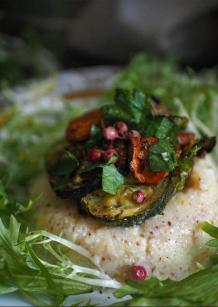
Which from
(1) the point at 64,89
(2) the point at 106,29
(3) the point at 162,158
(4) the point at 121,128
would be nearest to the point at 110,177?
(3) the point at 162,158

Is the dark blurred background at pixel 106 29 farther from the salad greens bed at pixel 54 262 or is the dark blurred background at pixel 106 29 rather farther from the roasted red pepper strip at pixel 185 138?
the roasted red pepper strip at pixel 185 138

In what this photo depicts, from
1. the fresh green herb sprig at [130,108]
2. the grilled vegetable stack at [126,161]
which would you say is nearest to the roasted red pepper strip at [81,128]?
the grilled vegetable stack at [126,161]

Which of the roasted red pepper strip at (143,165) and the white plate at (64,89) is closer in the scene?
the roasted red pepper strip at (143,165)

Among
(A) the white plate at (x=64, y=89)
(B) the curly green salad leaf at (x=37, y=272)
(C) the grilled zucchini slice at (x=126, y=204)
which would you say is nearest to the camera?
(B) the curly green salad leaf at (x=37, y=272)

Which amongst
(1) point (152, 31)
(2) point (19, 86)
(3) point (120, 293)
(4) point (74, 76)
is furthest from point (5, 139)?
(1) point (152, 31)

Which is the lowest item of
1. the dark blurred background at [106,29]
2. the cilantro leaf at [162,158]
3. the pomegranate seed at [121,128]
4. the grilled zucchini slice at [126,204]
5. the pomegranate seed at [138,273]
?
the pomegranate seed at [138,273]

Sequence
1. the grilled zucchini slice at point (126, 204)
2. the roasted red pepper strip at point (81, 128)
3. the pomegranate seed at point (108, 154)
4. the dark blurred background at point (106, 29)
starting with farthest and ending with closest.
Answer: the dark blurred background at point (106, 29) < the roasted red pepper strip at point (81, 128) < the pomegranate seed at point (108, 154) < the grilled zucchini slice at point (126, 204)

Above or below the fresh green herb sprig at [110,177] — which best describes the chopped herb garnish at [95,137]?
above

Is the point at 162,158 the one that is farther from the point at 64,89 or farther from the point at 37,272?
the point at 64,89
